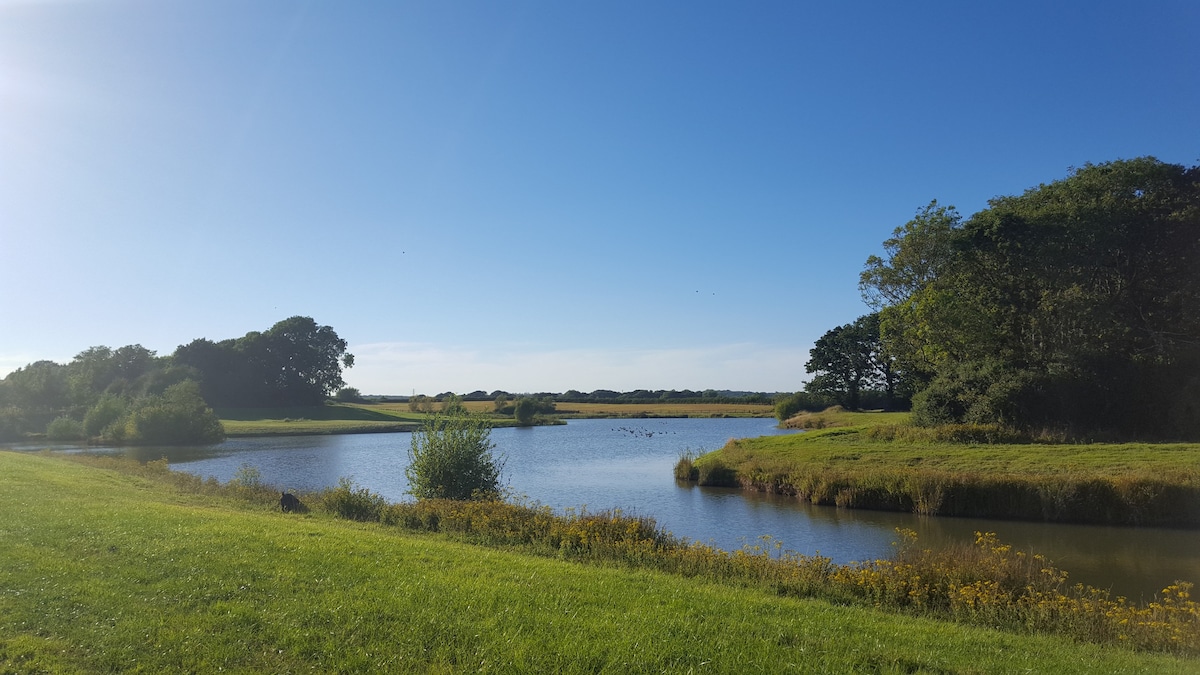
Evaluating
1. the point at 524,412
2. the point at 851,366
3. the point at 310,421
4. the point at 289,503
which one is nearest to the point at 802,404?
the point at 851,366

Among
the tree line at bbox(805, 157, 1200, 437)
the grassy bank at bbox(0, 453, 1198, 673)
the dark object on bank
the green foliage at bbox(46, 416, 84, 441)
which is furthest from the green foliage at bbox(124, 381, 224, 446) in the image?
the tree line at bbox(805, 157, 1200, 437)

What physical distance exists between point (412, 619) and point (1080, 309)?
35655 millimetres

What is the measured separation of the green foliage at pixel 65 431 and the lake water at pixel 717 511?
17.4 meters

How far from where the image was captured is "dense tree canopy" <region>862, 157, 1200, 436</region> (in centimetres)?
3112

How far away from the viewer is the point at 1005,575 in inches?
456

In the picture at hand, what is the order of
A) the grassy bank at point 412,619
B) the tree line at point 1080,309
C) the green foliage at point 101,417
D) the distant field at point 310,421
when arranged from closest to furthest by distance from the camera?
the grassy bank at point 412,619, the tree line at point 1080,309, the green foliage at point 101,417, the distant field at point 310,421

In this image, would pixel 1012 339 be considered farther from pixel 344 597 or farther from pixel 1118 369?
pixel 344 597

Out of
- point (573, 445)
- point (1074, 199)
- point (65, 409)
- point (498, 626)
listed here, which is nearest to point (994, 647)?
point (498, 626)

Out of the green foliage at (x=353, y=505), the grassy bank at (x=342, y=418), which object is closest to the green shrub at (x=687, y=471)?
the green foliage at (x=353, y=505)

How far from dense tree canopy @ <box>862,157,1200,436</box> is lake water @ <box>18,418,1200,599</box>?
13.9m

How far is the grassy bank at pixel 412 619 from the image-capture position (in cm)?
660

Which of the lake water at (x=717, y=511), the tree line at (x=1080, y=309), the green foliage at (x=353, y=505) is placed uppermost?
the tree line at (x=1080, y=309)

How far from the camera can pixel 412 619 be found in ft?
24.8

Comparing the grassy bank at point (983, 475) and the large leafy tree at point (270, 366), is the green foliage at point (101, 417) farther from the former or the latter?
the grassy bank at point (983, 475)
